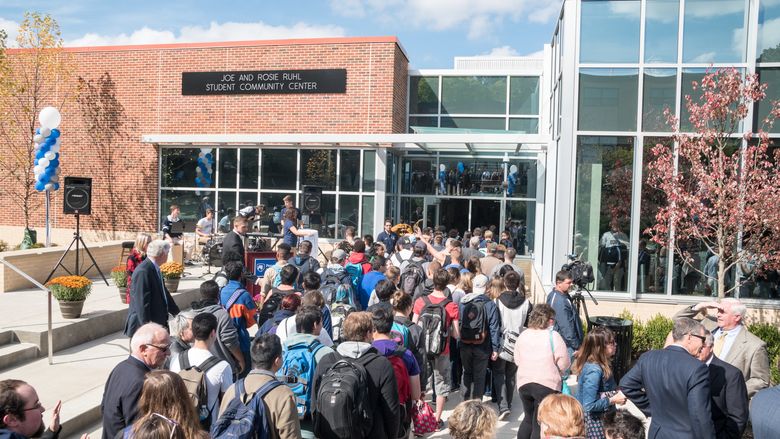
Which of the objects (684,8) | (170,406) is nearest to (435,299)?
(170,406)

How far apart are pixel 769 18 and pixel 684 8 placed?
1.31 meters

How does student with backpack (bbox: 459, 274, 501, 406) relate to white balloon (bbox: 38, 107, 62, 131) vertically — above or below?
below

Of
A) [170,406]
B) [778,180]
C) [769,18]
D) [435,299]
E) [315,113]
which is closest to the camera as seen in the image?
[170,406]

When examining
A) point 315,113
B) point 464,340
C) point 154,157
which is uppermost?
point 315,113

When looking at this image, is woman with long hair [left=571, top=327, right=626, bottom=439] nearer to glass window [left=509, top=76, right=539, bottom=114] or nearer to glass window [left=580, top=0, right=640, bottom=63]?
glass window [left=580, top=0, right=640, bottom=63]

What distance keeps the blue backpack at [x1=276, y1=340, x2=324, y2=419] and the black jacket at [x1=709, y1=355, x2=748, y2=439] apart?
2.76m

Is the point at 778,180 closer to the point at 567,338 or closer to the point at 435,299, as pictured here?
the point at 567,338

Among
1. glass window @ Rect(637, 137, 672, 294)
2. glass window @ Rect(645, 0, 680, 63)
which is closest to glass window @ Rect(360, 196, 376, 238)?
glass window @ Rect(637, 137, 672, 294)

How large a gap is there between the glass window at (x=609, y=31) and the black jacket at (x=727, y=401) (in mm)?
6817

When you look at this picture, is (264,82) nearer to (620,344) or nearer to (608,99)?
(608,99)

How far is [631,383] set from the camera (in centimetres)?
431

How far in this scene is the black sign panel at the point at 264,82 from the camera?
16.4 metres

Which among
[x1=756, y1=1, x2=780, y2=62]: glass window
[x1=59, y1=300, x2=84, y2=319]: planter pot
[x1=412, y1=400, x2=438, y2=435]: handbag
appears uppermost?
[x1=756, y1=1, x2=780, y2=62]: glass window

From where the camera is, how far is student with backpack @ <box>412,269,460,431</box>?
6113mm
